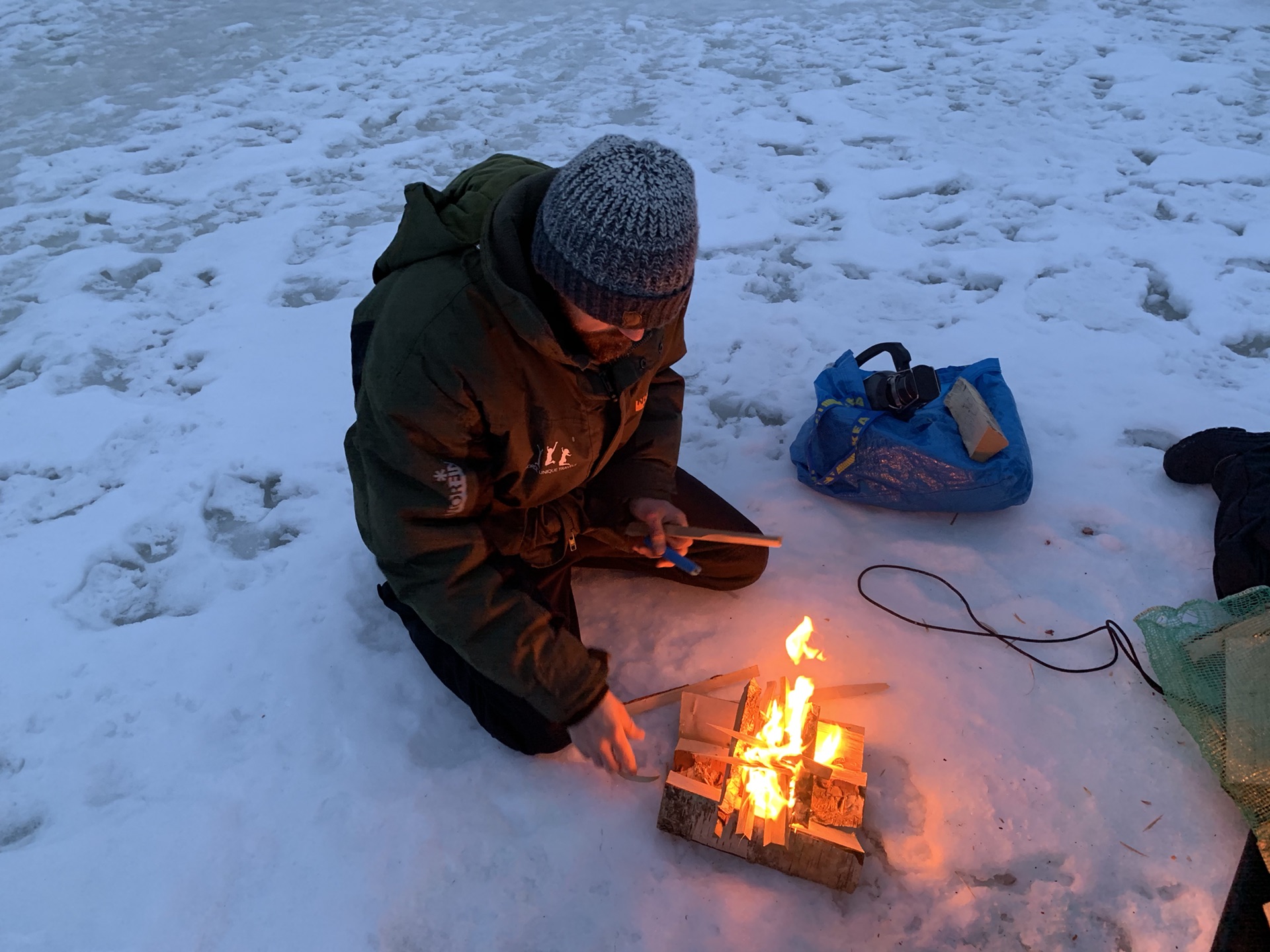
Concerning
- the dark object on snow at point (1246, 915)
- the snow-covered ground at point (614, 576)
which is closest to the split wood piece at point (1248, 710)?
the snow-covered ground at point (614, 576)

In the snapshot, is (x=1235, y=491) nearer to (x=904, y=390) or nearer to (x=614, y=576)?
(x=904, y=390)

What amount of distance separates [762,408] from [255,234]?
110 inches

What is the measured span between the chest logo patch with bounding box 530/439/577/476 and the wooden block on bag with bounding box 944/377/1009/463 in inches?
52.7

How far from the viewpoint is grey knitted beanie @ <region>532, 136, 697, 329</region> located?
1.36m

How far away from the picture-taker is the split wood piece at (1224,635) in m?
1.97

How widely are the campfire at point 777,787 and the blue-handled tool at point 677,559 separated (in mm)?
320

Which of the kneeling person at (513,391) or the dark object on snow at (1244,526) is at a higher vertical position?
the kneeling person at (513,391)

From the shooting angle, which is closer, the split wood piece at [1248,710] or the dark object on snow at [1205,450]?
the split wood piece at [1248,710]

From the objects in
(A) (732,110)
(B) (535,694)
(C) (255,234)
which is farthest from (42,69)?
(B) (535,694)

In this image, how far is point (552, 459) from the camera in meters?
1.88

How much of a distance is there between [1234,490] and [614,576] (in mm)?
1882

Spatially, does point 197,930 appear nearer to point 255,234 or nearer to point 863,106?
point 255,234

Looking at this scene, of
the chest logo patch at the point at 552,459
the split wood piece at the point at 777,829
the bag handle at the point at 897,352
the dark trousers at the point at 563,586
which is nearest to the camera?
the split wood piece at the point at 777,829

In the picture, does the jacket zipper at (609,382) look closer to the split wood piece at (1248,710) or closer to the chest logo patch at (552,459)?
the chest logo patch at (552,459)
